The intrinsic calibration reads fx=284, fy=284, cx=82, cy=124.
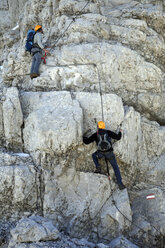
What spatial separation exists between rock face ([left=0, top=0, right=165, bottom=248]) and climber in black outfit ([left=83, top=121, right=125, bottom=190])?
34 cm

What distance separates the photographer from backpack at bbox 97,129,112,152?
8.80m

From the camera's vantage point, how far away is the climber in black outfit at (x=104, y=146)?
882cm

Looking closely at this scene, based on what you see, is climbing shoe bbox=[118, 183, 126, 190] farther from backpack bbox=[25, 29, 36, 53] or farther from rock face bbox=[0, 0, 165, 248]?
A: backpack bbox=[25, 29, 36, 53]

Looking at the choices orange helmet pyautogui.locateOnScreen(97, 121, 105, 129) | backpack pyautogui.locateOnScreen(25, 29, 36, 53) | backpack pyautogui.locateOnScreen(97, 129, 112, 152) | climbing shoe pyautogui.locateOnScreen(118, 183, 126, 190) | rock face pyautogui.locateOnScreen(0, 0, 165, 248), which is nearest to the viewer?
rock face pyautogui.locateOnScreen(0, 0, 165, 248)

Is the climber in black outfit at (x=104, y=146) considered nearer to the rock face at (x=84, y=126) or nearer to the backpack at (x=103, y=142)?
the backpack at (x=103, y=142)

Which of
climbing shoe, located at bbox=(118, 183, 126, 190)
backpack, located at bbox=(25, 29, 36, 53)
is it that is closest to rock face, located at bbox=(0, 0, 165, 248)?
climbing shoe, located at bbox=(118, 183, 126, 190)

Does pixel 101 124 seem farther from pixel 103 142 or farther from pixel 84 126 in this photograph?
pixel 84 126

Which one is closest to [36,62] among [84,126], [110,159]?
[84,126]

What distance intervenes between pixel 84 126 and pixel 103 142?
119 centimetres

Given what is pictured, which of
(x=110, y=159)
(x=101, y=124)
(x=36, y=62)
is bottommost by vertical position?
(x=110, y=159)

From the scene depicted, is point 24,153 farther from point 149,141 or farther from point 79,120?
point 149,141

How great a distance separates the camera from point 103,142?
8797 millimetres

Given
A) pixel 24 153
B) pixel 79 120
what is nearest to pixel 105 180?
pixel 79 120

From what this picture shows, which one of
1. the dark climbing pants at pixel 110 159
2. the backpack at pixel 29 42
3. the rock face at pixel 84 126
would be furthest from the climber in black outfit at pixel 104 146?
the backpack at pixel 29 42
